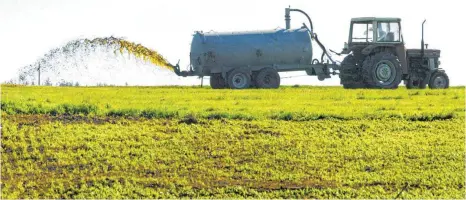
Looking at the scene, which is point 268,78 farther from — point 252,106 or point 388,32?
point 252,106

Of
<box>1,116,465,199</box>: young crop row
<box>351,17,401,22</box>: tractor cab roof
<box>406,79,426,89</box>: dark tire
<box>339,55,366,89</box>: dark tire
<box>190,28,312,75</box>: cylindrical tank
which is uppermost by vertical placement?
<box>351,17,401,22</box>: tractor cab roof

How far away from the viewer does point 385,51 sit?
31.6 m

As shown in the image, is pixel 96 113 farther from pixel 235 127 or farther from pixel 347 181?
pixel 347 181

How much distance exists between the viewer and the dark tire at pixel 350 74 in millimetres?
31844

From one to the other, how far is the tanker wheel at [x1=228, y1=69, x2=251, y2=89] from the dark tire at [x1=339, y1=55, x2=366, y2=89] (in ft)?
11.7

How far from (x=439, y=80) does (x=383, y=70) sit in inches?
111

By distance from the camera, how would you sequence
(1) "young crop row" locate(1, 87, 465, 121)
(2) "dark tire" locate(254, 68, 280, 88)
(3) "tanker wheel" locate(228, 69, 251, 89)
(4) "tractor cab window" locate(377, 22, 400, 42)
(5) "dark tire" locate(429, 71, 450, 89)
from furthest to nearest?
(2) "dark tire" locate(254, 68, 280, 88) → (3) "tanker wheel" locate(228, 69, 251, 89) → (5) "dark tire" locate(429, 71, 450, 89) → (4) "tractor cab window" locate(377, 22, 400, 42) → (1) "young crop row" locate(1, 87, 465, 121)

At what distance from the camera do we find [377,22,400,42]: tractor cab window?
3098 cm

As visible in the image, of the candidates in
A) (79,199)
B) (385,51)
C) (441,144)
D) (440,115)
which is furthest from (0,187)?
(385,51)

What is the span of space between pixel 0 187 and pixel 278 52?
2231 cm

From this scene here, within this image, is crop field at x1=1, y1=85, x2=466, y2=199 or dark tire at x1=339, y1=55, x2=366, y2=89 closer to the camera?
crop field at x1=1, y1=85, x2=466, y2=199

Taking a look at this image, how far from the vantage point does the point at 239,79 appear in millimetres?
33281

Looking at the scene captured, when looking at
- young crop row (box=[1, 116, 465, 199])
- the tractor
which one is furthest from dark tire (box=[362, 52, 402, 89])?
young crop row (box=[1, 116, 465, 199])

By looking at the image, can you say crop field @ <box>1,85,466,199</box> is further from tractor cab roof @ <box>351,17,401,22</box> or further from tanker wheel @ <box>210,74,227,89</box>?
tanker wheel @ <box>210,74,227,89</box>
